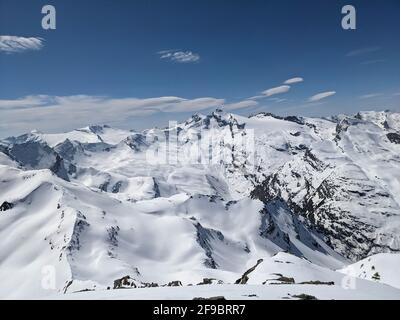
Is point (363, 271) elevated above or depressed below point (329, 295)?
below
